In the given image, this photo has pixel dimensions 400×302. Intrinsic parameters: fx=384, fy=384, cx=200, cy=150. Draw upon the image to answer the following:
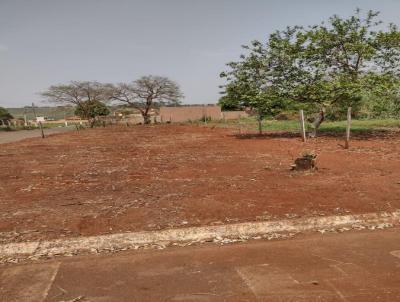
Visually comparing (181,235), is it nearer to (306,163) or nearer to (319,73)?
(306,163)

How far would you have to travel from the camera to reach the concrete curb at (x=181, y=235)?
177 inches

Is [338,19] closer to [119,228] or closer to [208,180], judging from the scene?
[208,180]

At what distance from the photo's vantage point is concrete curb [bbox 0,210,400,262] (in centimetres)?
A: 450

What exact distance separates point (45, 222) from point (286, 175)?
4.81 m

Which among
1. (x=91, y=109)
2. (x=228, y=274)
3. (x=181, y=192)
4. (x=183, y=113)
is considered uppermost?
(x=91, y=109)

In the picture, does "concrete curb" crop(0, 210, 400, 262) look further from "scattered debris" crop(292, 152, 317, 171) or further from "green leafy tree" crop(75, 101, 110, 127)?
"green leafy tree" crop(75, 101, 110, 127)

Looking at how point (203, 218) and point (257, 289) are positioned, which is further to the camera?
point (203, 218)

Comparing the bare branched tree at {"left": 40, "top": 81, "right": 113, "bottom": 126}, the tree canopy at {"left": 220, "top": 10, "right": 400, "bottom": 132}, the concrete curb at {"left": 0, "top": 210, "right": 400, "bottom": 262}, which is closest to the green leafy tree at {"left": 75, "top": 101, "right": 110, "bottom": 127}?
the bare branched tree at {"left": 40, "top": 81, "right": 113, "bottom": 126}

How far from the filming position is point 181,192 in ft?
22.2

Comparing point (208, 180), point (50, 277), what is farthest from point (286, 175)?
point (50, 277)

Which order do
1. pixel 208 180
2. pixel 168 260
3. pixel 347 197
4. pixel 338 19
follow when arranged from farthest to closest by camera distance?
pixel 338 19 < pixel 208 180 < pixel 347 197 < pixel 168 260

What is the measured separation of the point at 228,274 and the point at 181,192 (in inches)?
124

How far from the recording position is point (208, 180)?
25.6 ft

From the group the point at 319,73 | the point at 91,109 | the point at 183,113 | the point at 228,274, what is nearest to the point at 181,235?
the point at 228,274
